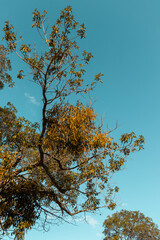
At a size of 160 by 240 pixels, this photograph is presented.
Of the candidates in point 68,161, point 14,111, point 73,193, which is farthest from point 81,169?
point 14,111

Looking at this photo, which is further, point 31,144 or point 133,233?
point 133,233

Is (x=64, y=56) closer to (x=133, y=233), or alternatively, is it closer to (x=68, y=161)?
(x=68, y=161)

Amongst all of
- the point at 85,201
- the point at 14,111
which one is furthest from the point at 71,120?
the point at 14,111

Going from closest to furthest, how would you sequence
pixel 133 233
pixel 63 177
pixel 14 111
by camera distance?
pixel 63 177, pixel 14 111, pixel 133 233

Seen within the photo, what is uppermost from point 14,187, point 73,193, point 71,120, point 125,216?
point 125,216

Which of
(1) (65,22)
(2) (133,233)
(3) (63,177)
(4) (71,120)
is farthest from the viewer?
(2) (133,233)

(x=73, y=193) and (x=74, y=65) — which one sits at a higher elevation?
(x=74, y=65)

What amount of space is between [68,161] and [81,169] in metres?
1.19

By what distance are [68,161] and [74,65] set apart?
165 inches

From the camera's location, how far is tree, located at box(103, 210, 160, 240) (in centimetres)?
2012

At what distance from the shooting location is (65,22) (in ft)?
24.2

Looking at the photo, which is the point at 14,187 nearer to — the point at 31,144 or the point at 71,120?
the point at 31,144

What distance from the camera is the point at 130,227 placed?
20703mm

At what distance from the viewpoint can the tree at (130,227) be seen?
66.0 feet
